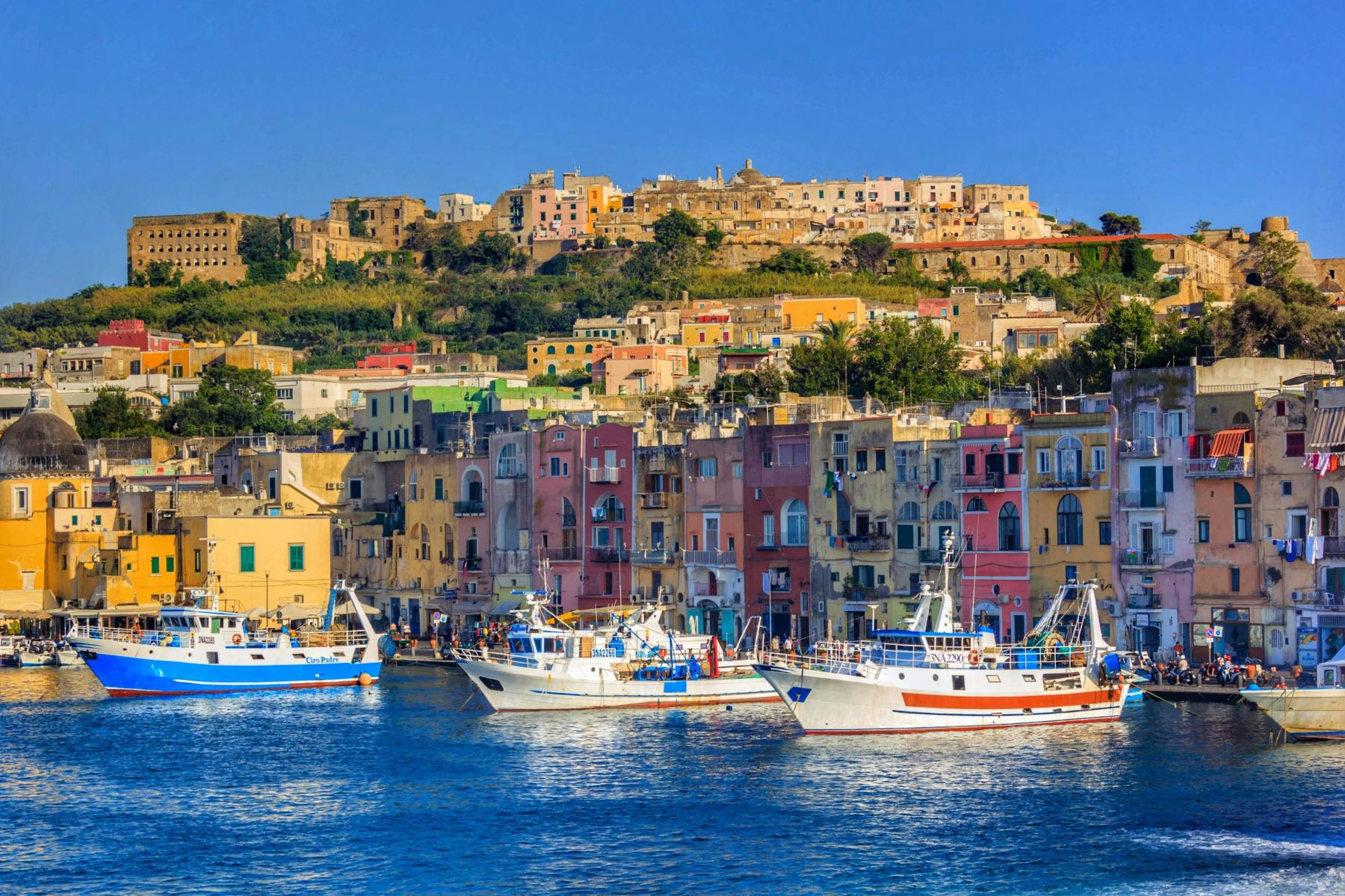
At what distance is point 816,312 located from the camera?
136 m

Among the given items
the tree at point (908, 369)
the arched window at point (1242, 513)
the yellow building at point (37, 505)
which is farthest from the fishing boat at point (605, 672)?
the tree at point (908, 369)

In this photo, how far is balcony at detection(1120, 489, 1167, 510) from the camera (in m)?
62.5

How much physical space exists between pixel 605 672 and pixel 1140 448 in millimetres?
18371

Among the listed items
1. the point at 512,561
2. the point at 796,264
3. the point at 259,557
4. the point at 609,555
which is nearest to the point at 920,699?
the point at 609,555

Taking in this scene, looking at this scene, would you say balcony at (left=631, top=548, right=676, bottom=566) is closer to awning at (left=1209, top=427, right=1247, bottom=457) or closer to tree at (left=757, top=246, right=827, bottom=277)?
awning at (left=1209, top=427, right=1247, bottom=457)

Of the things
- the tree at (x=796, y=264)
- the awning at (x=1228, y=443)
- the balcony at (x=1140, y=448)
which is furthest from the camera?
the tree at (x=796, y=264)

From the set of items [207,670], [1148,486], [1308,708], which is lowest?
[1308,708]

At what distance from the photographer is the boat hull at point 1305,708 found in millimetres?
50688

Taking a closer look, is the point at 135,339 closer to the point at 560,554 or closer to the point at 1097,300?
the point at 1097,300

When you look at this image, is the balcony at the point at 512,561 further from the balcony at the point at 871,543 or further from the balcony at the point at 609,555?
the balcony at the point at 871,543

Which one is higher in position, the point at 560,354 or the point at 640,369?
the point at 560,354

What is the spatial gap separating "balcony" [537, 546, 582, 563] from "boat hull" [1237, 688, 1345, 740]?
106 feet

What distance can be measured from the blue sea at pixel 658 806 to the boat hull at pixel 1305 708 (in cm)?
69

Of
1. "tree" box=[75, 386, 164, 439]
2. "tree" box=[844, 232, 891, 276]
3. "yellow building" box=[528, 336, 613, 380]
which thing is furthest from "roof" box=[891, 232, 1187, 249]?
"tree" box=[75, 386, 164, 439]
